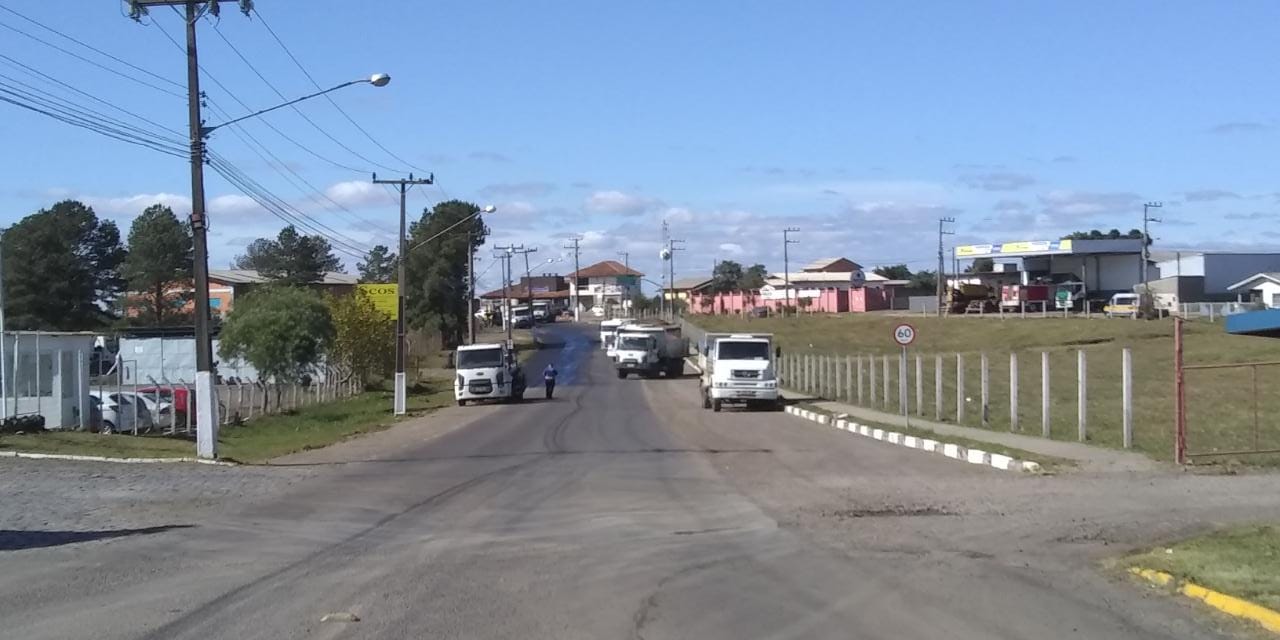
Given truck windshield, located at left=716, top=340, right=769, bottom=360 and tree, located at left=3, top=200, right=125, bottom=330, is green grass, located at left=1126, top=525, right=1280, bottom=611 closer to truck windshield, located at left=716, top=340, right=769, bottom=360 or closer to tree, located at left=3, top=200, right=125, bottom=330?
truck windshield, located at left=716, top=340, right=769, bottom=360

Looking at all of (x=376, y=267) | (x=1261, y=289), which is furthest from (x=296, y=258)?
(x=1261, y=289)

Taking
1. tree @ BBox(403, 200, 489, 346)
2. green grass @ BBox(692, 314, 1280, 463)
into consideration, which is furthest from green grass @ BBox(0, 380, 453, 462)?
tree @ BBox(403, 200, 489, 346)

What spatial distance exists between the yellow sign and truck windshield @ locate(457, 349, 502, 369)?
48.7ft

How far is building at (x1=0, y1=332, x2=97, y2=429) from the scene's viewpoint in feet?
106

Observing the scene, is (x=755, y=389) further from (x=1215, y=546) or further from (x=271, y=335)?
(x=1215, y=546)

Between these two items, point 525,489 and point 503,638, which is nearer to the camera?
point 503,638

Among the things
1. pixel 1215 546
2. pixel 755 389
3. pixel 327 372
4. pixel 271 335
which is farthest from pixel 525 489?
pixel 327 372

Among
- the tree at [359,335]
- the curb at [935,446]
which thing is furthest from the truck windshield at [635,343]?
the curb at [935,446]

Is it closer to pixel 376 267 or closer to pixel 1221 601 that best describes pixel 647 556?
pixel 1221 601

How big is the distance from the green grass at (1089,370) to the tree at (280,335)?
2231cm

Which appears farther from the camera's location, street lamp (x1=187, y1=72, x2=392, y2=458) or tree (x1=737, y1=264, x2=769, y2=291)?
tree (x1=737, y1=264, x2=769, y2=291)

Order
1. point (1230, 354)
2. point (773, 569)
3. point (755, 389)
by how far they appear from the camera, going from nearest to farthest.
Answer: point (773, 569) < point (755, 389) < point (1230, 354)

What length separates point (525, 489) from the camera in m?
18.1

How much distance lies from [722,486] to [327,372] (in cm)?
4367
